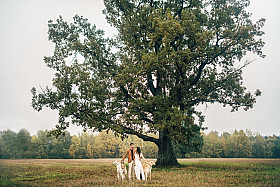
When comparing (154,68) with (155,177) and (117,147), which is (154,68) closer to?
(155,177)

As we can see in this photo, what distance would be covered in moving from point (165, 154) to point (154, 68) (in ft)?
30.6

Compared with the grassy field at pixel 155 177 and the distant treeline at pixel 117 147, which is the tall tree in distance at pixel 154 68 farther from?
the distant treeline at pixel 117 147

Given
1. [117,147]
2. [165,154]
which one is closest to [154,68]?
[165,154]

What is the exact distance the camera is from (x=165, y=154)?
71.4 feet

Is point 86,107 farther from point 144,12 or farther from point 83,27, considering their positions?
point 144,12

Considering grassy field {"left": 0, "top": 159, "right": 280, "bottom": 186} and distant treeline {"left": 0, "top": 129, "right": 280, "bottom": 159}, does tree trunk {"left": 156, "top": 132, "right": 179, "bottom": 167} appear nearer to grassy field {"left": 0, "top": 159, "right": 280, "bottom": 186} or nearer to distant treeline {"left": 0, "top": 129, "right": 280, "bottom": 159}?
grassy field {"left": 0, "top": 159, "right": 280, "bottom": 186}

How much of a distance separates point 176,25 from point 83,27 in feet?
35.4

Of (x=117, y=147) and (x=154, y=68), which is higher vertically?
(x=154, y=68)

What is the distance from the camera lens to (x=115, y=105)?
20922mm

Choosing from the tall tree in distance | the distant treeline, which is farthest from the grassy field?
the distant treeline

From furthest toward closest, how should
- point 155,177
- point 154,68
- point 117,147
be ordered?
point 117,147 → point 154,68 → point 155,177

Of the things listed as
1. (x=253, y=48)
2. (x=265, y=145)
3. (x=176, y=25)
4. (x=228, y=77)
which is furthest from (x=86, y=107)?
(x=265, y=145)

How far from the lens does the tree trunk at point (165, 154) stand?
21.5 metres

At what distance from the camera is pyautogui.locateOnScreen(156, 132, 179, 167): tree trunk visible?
70.4ft
